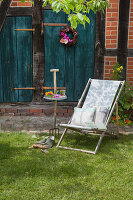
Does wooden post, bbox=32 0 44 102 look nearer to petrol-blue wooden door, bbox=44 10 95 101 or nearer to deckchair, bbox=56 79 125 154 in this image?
petrol-blue wooden door, bbox=44 10 95 101

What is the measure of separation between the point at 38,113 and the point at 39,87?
0.62 metres

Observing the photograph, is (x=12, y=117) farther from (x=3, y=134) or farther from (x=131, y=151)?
(x=131, y=151)

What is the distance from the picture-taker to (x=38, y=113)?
591 cm

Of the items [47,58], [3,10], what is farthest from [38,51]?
[3,10]

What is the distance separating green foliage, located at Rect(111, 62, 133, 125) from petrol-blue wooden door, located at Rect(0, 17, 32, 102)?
2017mm

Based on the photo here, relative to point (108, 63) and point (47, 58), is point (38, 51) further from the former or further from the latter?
point (108, 63)

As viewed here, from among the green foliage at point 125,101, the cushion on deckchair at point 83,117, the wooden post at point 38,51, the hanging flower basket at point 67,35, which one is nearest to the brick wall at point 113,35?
the green foliage at point 125,101

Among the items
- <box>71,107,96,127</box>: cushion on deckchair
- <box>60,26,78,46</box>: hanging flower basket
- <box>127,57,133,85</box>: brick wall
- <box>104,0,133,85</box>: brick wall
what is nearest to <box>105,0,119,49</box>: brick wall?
<box>104,0,133,85</box>: brick wall

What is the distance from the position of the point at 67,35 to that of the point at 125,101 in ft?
6.53

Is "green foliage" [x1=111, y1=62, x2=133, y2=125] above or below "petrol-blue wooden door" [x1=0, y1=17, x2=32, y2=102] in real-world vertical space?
below

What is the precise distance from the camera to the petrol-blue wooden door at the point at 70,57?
18.6 ft

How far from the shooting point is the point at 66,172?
301cm

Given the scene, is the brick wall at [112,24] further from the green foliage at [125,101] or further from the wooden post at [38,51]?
the wooden post at [38,51]

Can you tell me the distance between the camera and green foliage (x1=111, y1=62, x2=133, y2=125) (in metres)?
5.29
